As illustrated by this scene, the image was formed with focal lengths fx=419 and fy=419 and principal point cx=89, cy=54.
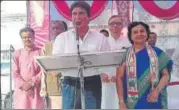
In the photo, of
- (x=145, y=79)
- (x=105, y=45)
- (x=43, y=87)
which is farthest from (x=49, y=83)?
(x=145, y=79)

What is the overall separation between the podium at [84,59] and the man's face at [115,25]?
686 millimetres

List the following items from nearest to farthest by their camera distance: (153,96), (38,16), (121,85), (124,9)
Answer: (153,96), (121,85), (124,9), (38,16)

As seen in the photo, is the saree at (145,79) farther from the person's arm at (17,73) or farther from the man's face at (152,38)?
the person's arm at (17,73)

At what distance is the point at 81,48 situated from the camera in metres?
3.12

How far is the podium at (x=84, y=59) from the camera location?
2.99m

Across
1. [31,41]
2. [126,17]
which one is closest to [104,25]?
[126,17]

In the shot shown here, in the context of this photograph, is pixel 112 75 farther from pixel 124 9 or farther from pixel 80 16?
pixel 124 9

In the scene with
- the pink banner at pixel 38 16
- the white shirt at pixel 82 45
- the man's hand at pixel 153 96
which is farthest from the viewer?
the pink banner at pixel 38 16

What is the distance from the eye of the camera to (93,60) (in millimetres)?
3025

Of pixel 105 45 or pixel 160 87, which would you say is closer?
pixel 160 87

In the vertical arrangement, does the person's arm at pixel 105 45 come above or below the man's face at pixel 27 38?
below

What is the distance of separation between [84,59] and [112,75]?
51cm

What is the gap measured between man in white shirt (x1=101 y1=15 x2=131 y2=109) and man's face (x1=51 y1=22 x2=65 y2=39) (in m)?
0.46

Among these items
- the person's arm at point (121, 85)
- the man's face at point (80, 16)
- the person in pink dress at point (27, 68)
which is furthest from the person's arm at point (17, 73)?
the person's arm at point (121, 85)
